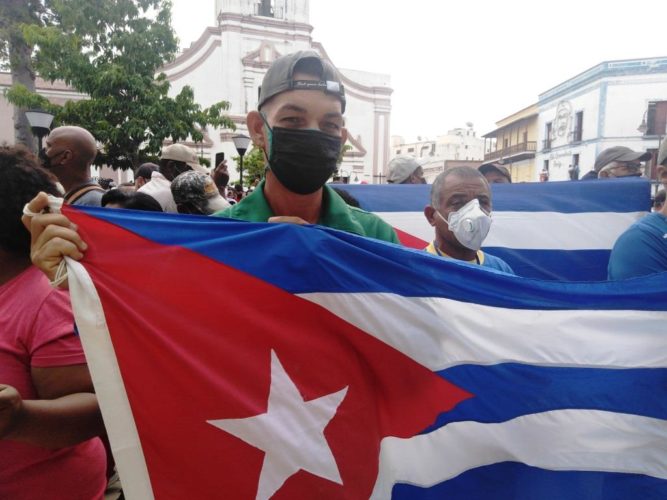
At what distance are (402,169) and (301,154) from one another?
149 inches

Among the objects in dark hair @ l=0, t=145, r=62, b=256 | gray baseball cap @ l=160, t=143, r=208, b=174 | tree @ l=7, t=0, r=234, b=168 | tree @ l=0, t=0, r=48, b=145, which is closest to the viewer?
dark hair @ l=0, t=145, r=62, b=256

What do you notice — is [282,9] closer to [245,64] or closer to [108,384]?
[245,64]

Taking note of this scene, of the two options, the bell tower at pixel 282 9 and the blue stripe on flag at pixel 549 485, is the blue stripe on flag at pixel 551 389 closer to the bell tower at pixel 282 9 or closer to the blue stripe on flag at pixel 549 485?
the blue stripe on flag at pixel 549 485

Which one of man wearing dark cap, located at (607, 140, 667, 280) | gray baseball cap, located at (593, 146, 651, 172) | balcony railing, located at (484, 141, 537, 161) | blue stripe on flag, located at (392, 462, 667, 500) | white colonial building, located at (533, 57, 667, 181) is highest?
white colonial building, located at (533, 57, 667, 181)

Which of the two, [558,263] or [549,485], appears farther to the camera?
[558,263]

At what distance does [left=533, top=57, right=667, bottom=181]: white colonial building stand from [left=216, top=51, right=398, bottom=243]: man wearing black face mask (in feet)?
105

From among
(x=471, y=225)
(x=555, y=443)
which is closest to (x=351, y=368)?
(x=555, y=443)

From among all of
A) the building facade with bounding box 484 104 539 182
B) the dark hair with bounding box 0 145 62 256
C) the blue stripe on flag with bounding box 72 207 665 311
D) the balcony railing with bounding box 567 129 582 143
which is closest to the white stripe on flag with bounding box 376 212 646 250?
the blue stripe on flag with bounding box 72 207 665 311

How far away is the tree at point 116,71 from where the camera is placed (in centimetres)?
1333

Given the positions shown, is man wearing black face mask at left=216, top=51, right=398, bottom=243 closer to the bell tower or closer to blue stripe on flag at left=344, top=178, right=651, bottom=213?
blue stripe on flag at left=344, top=178, right=651, bottom=213

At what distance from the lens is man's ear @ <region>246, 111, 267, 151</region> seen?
1.78 metres

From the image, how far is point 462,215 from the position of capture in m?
2.32

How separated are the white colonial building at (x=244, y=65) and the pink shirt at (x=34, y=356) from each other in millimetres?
32778

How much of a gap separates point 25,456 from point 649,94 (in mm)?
36719
